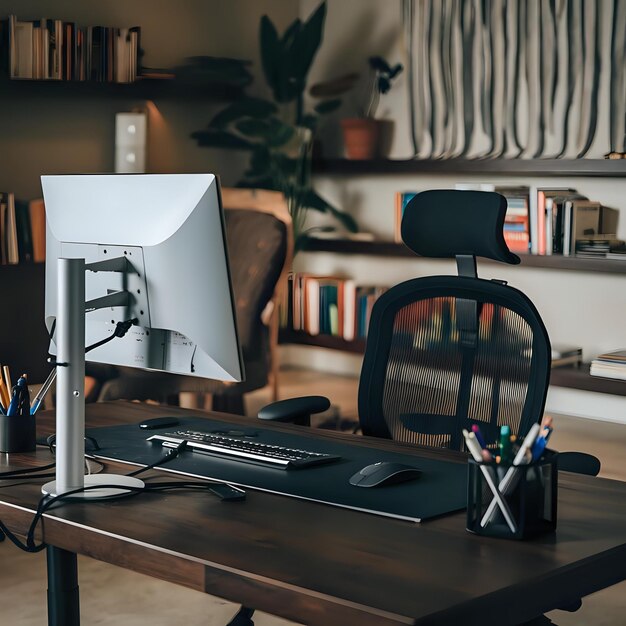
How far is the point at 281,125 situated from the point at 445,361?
133 inches

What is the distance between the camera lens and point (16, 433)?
2053 mm

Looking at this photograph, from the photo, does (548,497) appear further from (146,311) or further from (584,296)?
(584,296)

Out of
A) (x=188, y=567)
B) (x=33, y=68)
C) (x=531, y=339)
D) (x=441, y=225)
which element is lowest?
(x=188, y=567)

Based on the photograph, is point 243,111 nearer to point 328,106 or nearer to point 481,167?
point 328,106

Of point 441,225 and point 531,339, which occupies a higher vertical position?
point 441,225

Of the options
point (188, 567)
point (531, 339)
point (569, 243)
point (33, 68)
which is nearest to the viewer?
point (188, 567)

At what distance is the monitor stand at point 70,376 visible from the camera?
1636 millimetres

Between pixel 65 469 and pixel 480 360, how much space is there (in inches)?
44.4

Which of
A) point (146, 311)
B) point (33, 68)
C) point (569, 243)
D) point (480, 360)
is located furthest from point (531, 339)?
point (33, 68)

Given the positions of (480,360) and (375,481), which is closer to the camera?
(375,481)

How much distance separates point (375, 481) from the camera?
178 centimetres

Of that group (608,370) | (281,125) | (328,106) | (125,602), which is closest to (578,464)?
(125,602)

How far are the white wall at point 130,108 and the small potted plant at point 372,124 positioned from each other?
0.63 m

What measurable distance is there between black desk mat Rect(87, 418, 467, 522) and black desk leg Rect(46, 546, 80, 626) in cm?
22
